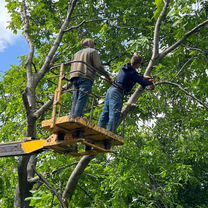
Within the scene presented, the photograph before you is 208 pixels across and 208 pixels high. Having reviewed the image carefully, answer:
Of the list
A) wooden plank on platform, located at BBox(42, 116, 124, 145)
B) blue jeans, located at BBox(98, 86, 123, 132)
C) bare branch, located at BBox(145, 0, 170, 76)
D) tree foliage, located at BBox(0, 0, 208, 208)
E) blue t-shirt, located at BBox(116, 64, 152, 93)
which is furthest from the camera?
tree foliage, located at BBox(0, 0, 208, 208)

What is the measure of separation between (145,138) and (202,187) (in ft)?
17.8

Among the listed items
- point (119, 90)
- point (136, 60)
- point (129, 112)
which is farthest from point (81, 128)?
point (129, 112)

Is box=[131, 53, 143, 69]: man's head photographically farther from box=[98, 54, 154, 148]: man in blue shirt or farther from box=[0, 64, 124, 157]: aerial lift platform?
box=[0, 64, 124, 157]: aerial lift platform

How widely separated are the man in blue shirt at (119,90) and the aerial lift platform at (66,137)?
317mm

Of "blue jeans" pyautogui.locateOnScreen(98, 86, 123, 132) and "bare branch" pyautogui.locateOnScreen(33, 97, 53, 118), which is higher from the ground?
"bare branch" pyautogui.locateOnScreen(33, 97, 53, 118)

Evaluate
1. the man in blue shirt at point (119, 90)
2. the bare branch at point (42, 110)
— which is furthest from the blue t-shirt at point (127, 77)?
the bare branch at point (42, 110)

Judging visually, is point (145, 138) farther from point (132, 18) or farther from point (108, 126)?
point (108, 126)

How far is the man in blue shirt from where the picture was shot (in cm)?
694

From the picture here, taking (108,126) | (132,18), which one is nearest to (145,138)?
(132,18)

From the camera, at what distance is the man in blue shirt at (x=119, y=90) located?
6941 mm

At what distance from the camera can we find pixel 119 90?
708cm

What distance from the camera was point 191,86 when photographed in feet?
39.7

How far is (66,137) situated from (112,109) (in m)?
0.90

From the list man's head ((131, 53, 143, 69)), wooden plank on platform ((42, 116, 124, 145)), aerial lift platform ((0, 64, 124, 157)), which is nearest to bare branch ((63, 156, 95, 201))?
aerial lift platform ((0, 64, 124, 157))
